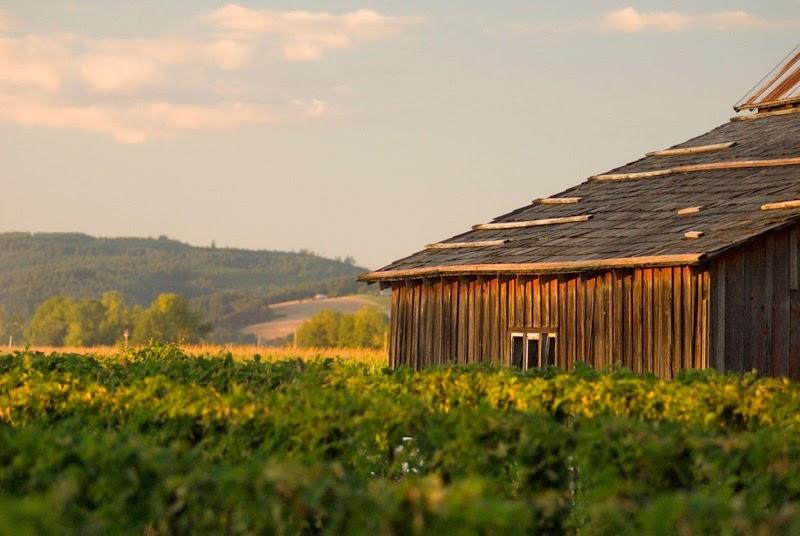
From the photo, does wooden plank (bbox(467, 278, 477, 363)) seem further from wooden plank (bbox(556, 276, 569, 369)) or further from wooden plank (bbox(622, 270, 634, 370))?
wooden plank (bbox(622, 270, 634, 370))

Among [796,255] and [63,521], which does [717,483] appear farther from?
[796,255]

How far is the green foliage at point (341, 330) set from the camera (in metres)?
111

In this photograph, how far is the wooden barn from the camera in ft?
69.9

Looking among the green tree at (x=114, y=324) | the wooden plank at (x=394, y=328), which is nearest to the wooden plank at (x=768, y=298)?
the wooden plank at (x=394, y=328)

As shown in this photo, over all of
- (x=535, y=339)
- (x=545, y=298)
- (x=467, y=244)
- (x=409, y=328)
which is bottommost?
(x=535, y=339)

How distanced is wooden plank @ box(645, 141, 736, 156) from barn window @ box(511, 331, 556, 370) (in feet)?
24.5

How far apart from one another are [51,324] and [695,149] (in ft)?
376

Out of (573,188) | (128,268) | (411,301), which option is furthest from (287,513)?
(128,268)

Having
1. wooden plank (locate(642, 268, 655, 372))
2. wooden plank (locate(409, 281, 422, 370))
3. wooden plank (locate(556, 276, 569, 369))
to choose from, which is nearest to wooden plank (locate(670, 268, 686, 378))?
wooden plank (locate(642, 268, 655, 372))

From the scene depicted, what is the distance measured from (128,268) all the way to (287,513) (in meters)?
192

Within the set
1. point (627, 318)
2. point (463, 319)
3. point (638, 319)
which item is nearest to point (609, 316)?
point (627, 318)

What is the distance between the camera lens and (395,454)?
10.4 metres

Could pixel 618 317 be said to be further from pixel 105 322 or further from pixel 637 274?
pixel 105 322

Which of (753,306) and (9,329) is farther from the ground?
(753,306)
